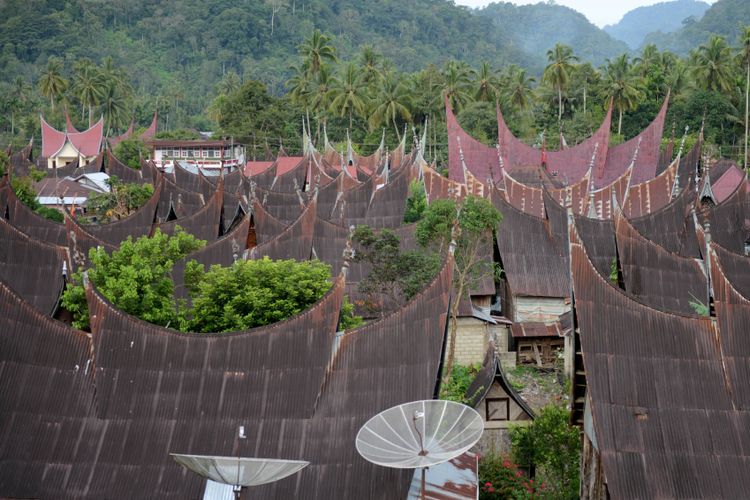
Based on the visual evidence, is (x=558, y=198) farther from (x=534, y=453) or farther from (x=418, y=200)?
(x=534, y=453)

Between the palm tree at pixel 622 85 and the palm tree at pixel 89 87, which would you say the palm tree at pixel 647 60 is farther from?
the palm tree at pixel 89 87

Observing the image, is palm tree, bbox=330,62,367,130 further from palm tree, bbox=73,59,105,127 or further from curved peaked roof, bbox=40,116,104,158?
palm tree, bbox=73,59,105,127

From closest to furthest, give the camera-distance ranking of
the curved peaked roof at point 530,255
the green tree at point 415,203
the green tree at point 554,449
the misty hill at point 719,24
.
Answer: the green tree at point 554,449
the curved peaked roof at point 530,255
the green tree at point 415,203
the misty hill at point 719,24

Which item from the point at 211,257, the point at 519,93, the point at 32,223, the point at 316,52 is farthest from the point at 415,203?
the point at 316,52

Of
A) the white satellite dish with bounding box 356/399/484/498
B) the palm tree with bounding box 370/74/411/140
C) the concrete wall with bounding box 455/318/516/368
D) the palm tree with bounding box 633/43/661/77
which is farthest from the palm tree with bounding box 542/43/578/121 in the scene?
the white satellite dish with bounding box 356/399/484/498

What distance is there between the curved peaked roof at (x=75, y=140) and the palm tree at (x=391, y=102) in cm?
1999

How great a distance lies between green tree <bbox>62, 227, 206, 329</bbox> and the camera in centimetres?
2038

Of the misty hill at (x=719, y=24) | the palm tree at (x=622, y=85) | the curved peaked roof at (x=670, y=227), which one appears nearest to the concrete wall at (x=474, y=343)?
the curved peaked roof at (x=670, y=227)

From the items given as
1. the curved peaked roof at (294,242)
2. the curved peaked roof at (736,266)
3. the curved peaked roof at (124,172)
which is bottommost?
the curved peaked roof at (736,266)

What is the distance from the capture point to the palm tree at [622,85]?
62.1m

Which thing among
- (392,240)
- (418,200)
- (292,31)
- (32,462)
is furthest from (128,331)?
(292,31)

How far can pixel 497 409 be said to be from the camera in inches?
792

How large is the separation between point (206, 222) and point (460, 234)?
940 cm

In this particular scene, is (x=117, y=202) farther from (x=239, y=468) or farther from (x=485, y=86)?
(x=485, y=86)
